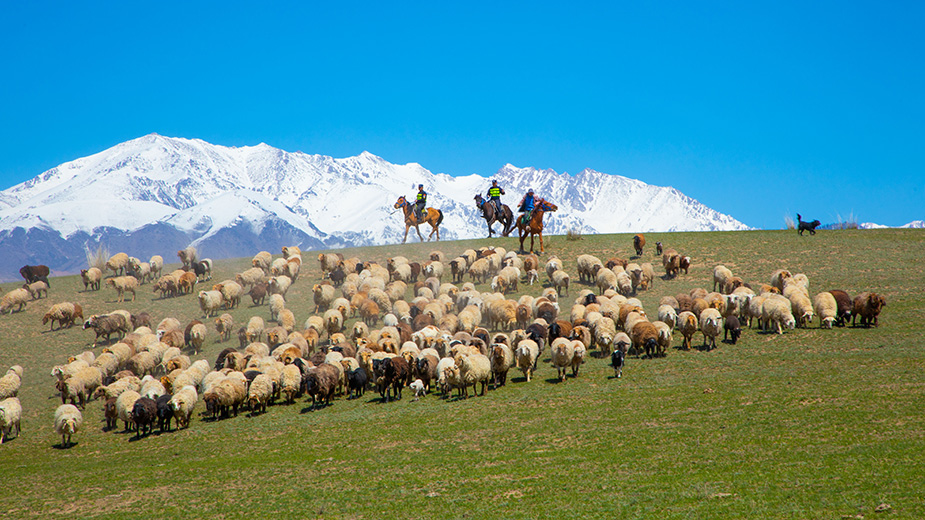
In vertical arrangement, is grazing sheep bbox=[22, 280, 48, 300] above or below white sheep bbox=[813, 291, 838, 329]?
above

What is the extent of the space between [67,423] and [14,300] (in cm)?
2240

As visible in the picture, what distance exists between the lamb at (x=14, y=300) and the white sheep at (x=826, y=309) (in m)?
40.4

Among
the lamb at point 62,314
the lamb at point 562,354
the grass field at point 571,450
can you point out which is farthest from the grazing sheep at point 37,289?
the lamb at point 562,354

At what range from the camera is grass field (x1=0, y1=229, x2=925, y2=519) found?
429 inches

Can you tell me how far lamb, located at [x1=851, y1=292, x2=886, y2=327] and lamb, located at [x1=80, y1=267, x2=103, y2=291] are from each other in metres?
40.8

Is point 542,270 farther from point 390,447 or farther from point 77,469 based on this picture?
point 77,469

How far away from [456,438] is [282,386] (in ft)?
25.7

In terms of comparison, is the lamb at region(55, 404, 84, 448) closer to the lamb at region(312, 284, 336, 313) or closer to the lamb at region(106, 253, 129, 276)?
the lamb at region(312, 284, 336, 313)

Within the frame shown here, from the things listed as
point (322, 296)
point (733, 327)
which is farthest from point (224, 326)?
point (733, 327)

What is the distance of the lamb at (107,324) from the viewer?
94.3 ft

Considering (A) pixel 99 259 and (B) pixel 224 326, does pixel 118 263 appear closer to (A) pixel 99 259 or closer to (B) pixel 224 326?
(A) pixel 99 259

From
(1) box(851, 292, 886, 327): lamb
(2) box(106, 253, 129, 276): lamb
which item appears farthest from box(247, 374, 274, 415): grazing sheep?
(2) box(106, 253, 129, 276): lamb

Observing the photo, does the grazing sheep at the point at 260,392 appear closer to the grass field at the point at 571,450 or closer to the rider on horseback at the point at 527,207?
the grass field at the point at 571,450

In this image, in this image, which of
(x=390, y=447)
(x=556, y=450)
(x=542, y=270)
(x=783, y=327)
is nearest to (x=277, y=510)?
(x=390, y=447)
